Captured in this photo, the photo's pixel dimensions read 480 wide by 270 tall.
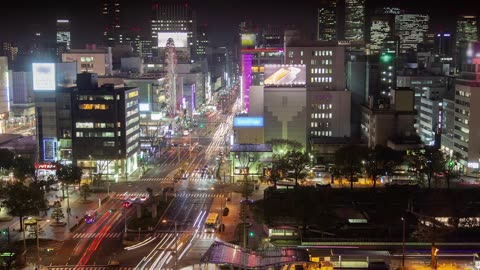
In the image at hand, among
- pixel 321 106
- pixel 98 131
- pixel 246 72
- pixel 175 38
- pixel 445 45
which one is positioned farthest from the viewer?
pixel 175 38

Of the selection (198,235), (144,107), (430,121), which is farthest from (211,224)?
(144,107)

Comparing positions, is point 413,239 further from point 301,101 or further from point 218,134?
point 218,134

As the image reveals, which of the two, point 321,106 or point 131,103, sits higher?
point 131,103

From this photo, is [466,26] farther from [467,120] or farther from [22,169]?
[22,169]

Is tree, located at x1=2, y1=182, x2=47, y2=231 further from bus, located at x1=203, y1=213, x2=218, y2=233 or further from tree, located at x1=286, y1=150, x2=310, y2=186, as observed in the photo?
tree, located at x1=286, y1=150, x2=310, y2=186

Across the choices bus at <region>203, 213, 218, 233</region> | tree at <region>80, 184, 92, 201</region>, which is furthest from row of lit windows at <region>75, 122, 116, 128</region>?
bus at <region>203, 213, 218, 233</region>

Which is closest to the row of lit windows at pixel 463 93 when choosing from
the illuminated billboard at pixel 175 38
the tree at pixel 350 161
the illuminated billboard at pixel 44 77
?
the tree at pixel 350 161

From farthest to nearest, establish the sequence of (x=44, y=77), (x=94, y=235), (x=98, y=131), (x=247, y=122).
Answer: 1. (x=44, y=77)
2. (x=247, y=122)
3. (x=98, y=131)
4. (x=94, y=235)
